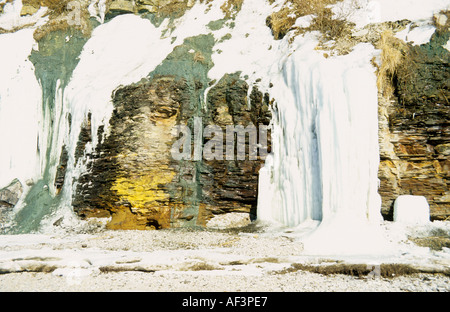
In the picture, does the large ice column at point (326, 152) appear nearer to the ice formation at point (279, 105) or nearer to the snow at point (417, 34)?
the ice formation at point (279, 105)

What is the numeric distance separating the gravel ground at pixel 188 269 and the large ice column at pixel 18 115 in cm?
565

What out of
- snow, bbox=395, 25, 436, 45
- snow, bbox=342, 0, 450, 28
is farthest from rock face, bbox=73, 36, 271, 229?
snow, bbox=395, 25, 436, 45

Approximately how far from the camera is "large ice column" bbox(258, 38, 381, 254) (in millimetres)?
6812

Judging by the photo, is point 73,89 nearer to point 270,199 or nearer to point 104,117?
point 104,117

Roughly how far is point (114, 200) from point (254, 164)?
3578 mm

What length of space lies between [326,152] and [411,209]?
2.21 meters

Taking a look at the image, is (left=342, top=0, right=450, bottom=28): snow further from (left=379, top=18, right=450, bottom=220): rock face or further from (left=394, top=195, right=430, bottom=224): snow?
(left=394, top=195, right=430, bottom=224): snow

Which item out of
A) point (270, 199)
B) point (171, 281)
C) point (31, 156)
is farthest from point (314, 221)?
point (31, 156)

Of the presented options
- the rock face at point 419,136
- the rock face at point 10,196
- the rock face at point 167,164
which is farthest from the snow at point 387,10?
the rock face at point 10,196

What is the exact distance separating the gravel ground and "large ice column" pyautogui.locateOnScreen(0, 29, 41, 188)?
5654 mm

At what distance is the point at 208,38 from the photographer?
11.4 m

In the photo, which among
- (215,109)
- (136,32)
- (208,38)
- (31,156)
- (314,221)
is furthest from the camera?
(136,32)

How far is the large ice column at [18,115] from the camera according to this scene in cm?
1216

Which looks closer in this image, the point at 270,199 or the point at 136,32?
the point at 270,199
